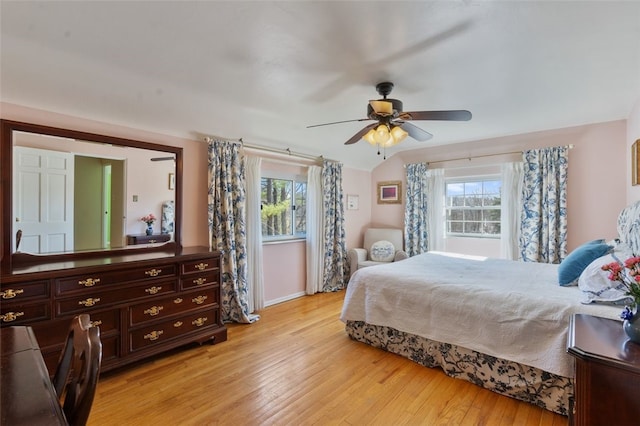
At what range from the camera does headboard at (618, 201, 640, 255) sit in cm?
198

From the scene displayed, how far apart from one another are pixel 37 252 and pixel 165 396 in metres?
1.51

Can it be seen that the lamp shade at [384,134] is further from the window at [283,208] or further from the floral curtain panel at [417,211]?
the floral curtain panel at [417,211]

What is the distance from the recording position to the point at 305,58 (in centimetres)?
203

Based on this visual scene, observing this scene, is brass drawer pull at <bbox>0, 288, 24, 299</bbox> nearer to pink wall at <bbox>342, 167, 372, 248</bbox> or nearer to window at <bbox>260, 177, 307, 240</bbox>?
window at <bbox>260, 177, 307, 240</bbox>

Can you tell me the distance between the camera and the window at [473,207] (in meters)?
4.28

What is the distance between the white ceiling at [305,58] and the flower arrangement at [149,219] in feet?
2.84

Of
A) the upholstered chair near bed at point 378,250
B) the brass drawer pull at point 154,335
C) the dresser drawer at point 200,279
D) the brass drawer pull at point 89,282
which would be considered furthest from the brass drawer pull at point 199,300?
the upholstered chair near bed at point 378,250

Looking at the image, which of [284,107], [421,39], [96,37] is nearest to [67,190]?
[96,37]

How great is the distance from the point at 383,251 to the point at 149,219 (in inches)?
130

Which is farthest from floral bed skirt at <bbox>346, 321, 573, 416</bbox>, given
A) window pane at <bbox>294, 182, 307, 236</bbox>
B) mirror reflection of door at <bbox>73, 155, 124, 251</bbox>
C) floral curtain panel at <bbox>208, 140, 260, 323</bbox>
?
mirror reflection of door at <bbox>73, 155, 124, 251</bbox>

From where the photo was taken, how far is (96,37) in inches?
68.4

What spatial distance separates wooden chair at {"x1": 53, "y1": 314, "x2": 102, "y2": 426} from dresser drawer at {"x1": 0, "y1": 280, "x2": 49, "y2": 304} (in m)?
1.29

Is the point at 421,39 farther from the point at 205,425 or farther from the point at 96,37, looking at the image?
the point at 205,425

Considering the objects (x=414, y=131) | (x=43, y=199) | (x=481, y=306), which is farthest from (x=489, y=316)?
(x=43, y=199)
